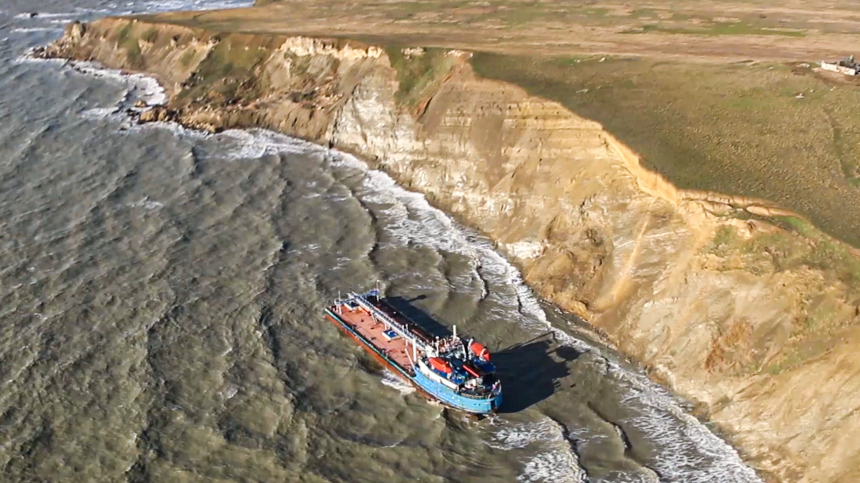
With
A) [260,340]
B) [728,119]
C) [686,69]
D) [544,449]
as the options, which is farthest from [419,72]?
[544,449]

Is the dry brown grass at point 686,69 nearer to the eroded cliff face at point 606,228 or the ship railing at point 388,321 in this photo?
the eroded cliff face at point 606,228

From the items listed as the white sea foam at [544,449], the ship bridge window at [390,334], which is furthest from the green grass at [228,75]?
the white sea foam at [544,449]

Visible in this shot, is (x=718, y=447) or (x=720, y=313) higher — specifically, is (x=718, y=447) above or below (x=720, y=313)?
below

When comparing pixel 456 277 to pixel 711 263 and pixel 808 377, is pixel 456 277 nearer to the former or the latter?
pixel 711 263

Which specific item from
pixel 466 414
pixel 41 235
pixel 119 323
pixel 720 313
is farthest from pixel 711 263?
pixel 41 235

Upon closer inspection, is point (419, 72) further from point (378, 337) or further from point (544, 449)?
point (544, 449)

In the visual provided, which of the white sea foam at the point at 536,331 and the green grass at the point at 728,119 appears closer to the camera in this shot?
the white sea foam at the point at 536,331
